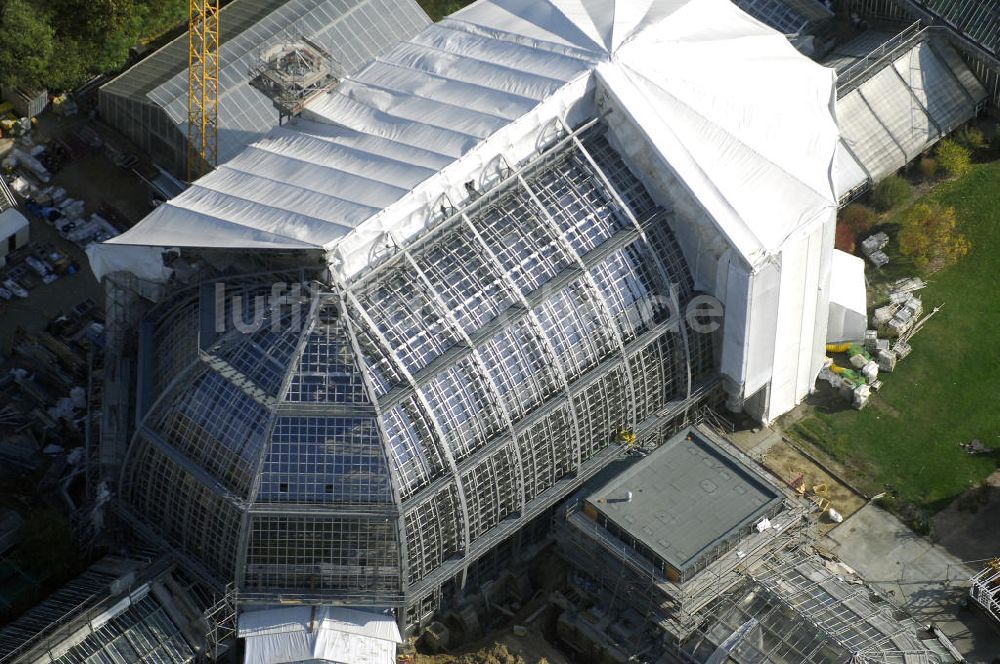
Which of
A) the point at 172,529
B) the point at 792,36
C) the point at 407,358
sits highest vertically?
the point at 792,36

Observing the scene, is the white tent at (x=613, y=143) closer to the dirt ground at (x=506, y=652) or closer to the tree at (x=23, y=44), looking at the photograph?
the dirt ground at (x=506, y=652)

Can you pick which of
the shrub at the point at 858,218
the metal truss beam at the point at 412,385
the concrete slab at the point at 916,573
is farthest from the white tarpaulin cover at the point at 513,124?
the concrete slab at the point at 916,573

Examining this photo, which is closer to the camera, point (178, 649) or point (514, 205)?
point (178, 649)

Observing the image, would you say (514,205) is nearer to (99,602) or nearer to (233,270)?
(233,270)

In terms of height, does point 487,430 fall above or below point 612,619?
above

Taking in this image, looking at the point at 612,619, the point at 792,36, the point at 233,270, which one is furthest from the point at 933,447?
the point at 233,270

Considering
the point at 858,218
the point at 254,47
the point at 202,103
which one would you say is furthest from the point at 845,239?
the point at 202,103

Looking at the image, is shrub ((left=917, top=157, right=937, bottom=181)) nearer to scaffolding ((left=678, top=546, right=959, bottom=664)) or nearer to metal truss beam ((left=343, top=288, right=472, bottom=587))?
scaffolding ((left=678, top=546, right=959, bottom=664))
